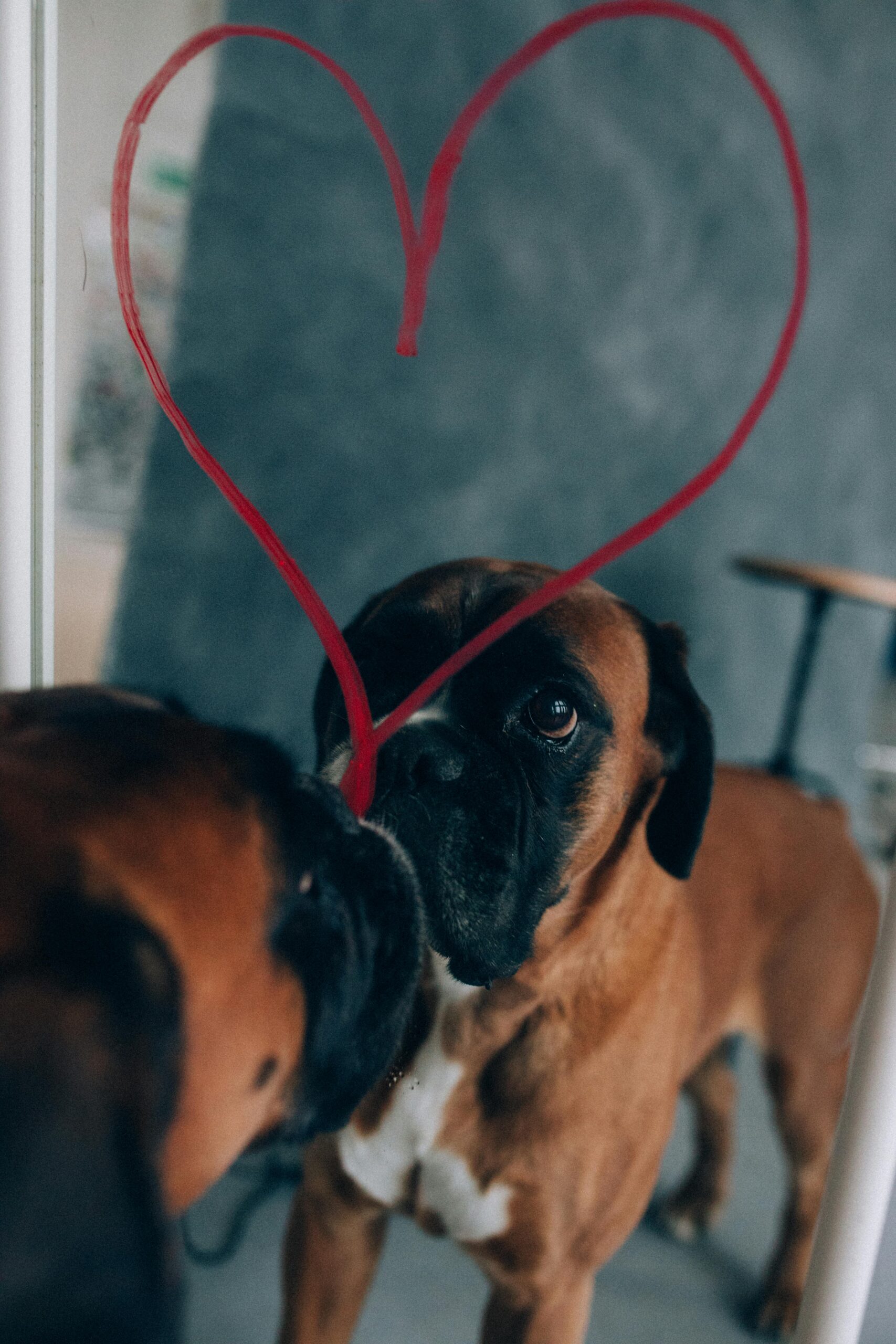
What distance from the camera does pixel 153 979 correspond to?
1.39 feet

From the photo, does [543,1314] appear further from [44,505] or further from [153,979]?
[44,505]

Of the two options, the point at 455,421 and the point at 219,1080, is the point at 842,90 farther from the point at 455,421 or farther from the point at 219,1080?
the point at 219,1080

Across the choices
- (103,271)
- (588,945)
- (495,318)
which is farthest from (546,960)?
(103,271)

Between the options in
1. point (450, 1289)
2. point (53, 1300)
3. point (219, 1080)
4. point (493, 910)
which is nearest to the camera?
point (53, 1300)

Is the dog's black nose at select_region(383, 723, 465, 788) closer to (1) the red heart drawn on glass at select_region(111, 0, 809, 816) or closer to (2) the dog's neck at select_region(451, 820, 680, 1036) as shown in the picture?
(1) the red heart drawn on glass at select_region(111, 0, 809, 816)

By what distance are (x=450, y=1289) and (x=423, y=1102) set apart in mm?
161

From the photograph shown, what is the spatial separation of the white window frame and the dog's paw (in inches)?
0.4

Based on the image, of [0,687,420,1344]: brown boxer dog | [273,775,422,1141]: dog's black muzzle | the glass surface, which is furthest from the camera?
the glass surface

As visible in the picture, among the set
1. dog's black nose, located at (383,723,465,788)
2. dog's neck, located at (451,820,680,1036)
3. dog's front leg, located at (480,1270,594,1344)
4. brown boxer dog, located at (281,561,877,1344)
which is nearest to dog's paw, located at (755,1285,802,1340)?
brown boxer dog, located at (281,561,877,1344)

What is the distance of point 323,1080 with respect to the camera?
1.74 ft

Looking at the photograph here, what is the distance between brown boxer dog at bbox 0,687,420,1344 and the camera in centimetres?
36

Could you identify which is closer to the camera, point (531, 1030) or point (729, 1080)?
point (531, 1030)

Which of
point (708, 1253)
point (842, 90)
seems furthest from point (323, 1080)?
point (842, 90)

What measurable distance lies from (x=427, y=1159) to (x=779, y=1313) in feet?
1.02
